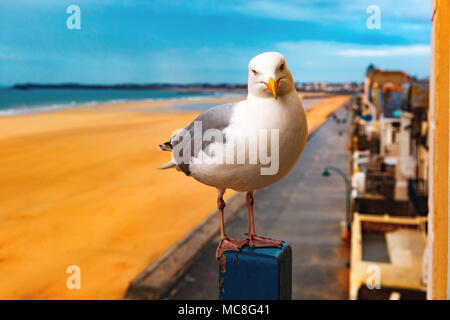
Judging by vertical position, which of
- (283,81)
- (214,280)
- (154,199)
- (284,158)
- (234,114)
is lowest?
(214,280)

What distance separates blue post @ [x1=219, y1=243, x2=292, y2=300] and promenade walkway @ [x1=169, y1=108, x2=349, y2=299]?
1626 centimetres

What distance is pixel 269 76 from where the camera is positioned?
186cm

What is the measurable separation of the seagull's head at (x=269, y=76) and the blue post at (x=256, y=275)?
92 cm

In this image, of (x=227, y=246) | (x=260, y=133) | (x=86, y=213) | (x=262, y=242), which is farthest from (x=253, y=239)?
(x=86, y=213)

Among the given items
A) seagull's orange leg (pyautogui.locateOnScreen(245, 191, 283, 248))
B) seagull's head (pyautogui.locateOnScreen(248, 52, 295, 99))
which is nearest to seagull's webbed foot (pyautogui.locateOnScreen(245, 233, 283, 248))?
seagull's orange leg (pyautogui.locateOnScreen(245, 191, 283, 248))

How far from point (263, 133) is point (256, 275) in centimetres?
89

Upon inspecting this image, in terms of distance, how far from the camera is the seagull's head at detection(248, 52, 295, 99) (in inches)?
73.3

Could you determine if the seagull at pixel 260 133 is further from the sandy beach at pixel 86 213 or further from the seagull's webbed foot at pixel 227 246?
the sandy beach at pixel 86 213

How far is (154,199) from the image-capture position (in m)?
29.8

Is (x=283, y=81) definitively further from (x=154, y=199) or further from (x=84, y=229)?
(x=154, y=199)

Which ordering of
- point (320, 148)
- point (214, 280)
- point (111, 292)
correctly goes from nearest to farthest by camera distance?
1. point (111, 292)
2. point (214, 280)
3. point (320, 148)

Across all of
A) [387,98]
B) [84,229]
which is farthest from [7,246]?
[387,98]

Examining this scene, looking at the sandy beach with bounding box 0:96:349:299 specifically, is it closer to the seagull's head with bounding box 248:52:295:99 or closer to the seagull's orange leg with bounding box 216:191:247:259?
the seagull's orange leg with bounding box 216:191:247:259

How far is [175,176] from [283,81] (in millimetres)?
34434
